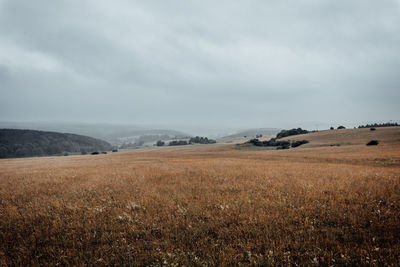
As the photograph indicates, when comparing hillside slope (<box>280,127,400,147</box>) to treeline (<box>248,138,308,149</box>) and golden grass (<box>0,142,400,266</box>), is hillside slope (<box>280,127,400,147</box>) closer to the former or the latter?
treeline (<box>248,138,308,149</box>)

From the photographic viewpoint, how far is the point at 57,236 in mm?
5707

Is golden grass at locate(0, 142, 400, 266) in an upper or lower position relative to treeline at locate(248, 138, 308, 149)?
upper

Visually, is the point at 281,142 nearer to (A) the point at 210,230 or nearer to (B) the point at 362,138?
(B) the point at 362,138

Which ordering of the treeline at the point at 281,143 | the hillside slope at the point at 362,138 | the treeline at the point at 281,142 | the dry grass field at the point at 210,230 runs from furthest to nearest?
the treeline at the point at 281,142 → the treeline at the point at 281,143 → the hillside slope at the point at 362,138 → the dry grass field at the point at 210,230

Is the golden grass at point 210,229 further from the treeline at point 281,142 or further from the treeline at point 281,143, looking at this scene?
the treeline at point 281,142

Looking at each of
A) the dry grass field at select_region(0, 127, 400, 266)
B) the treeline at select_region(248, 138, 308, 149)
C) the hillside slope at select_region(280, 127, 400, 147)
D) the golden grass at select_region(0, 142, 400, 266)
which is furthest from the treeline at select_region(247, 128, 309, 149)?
the dry grass field at select_region(0, 127, 400, 266)

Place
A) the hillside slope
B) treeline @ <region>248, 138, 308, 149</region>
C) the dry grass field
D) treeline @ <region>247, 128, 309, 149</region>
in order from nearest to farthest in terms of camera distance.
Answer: the dry grass field, the hillside slope, treeline @ <region>248, 138, 308, 149</region>, treeline @ <region>247, 128, 309, 149</region>

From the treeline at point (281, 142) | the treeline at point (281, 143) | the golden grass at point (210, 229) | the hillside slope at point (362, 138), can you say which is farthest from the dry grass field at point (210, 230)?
the treeline at point (281, 142)

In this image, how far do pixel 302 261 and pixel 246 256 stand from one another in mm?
1296

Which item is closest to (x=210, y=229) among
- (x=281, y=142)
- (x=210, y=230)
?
(x=210, y=230)

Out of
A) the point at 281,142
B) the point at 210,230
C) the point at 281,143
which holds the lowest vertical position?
the point at 281,143

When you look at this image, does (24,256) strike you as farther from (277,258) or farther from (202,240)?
(277,258)

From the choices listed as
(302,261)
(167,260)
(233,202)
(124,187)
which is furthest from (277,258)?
(124,187)

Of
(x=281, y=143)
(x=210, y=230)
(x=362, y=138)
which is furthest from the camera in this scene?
(x=281, y=143)
